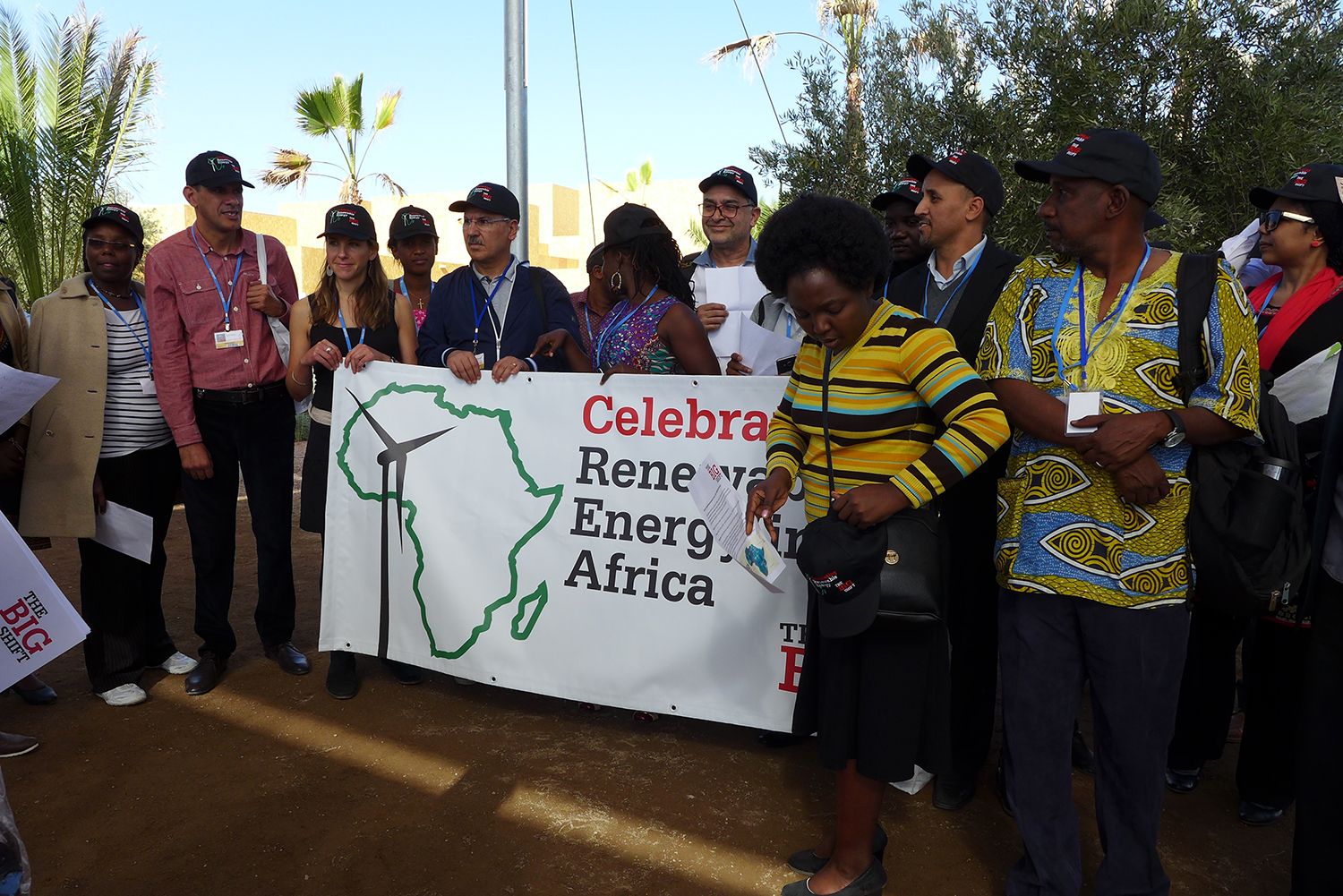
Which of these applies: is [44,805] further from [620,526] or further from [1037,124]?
[1037,124]

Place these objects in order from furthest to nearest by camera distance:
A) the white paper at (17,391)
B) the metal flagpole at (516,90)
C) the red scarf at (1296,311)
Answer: the metal flagpole at (516,90) → the white paper at (17,391) → the red scarf at (1296,311)

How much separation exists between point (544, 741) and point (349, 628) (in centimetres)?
110

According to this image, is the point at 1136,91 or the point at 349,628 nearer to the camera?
A: the point at 349,628

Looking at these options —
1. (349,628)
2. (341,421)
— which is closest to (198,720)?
(349,628)

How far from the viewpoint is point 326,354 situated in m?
4.11

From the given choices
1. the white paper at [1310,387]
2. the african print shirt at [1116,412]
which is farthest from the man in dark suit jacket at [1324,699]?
the white paper at [1310,387]

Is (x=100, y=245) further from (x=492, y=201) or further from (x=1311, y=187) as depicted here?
(x=1311, y=187)

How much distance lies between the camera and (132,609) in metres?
4.25

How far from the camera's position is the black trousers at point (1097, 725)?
2.27 metres

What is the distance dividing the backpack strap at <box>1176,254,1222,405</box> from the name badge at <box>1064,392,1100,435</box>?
0.21m

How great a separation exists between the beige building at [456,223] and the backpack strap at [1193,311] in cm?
2789

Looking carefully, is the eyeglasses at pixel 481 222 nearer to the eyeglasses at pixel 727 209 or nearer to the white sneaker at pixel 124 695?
the eyeglasses at pixel 727 209

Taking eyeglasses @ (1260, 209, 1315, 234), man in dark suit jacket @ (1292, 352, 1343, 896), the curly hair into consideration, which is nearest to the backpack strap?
man in dark suit jacket @ (1292, 352, 1343, 896)

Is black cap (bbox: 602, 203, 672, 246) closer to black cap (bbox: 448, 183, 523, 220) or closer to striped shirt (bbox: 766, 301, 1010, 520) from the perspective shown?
black cap (bbox: 448, 183, 523, 220)
